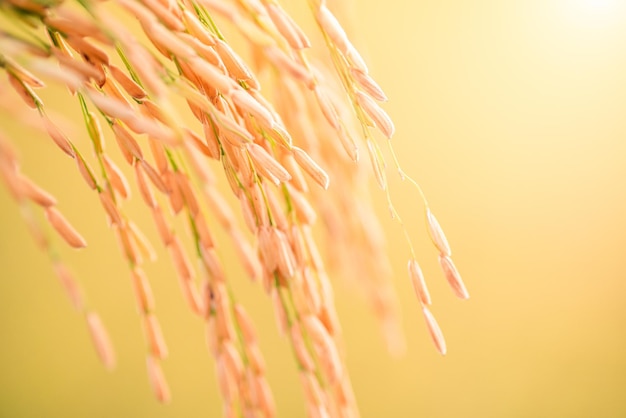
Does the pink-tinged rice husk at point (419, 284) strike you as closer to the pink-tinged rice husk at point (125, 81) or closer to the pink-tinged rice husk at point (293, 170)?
the pink-tinged rice husk at point (293, 170)

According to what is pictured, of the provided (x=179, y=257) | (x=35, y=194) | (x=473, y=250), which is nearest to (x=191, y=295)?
(x=179, y=257)

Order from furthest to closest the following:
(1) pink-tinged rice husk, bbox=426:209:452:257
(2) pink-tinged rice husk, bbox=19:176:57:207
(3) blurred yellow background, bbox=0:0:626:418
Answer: (3) blurred yellow background, bbox=0:0:626:418, (1) pink-tinged rice husk, bbox=426:209:452:257, (2) pink-tinged rice husk, bbox=19:176:57:207

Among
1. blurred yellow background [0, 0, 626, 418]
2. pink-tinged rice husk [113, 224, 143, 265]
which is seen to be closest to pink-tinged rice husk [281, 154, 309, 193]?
pink-tinged rice husk [113, 224, 143, 265]

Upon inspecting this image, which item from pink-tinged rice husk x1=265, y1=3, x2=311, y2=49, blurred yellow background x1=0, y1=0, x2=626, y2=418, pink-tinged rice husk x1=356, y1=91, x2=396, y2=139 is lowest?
blurred yellow background x1=0, y1=0, x2=626, y2=418

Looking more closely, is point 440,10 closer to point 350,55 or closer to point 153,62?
point 350,55

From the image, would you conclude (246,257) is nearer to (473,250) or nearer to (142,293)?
(142,293)

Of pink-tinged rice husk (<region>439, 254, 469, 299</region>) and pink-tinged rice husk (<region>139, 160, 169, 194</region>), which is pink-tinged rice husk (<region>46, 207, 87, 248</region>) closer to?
pink-tinged rice husk (<region>139, 160, 169, 194</region>)

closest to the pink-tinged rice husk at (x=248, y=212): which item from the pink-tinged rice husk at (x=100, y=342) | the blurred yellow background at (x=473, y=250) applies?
the pink-tinged rice husk at (x=100, y=342)
